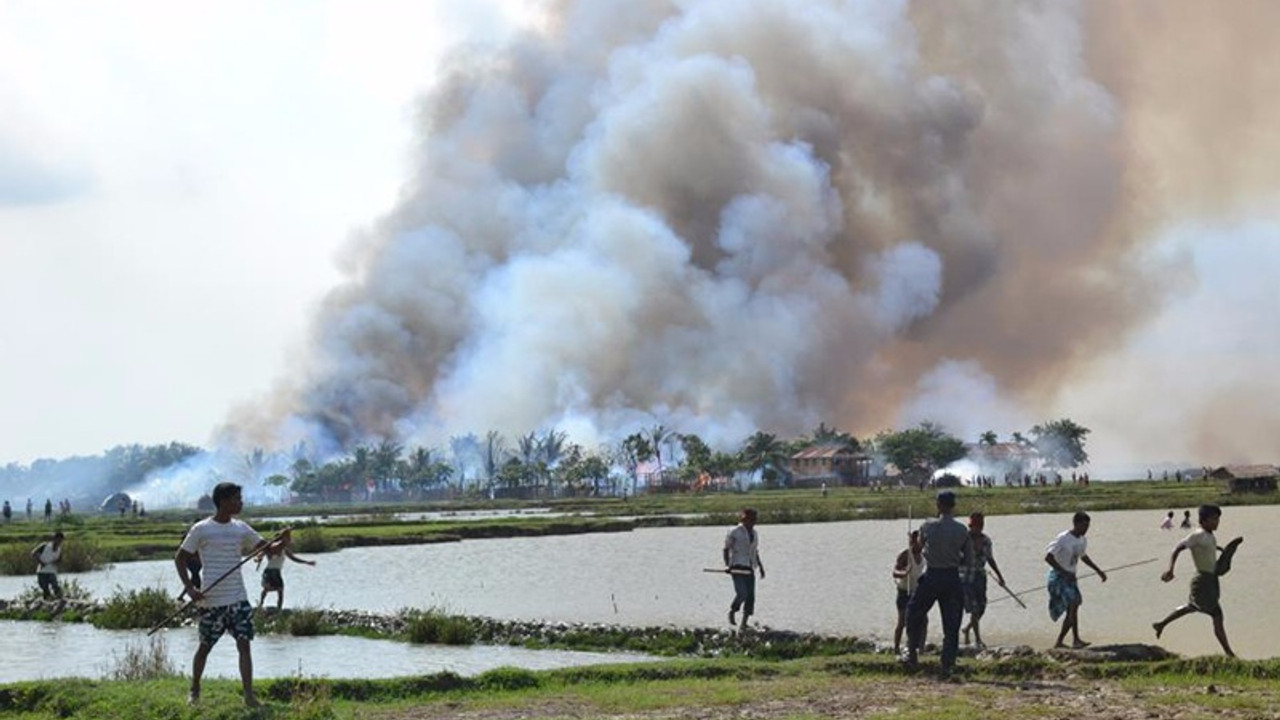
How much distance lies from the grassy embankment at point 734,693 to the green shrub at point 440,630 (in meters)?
5.72

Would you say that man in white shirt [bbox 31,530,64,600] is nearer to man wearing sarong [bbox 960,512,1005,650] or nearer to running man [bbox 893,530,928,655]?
running man [bbox 893,530,928,655]

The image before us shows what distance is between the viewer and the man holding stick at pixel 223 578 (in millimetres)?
11727

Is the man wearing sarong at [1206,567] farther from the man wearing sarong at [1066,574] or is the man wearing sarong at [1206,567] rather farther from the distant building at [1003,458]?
the distant building at [1003,458]

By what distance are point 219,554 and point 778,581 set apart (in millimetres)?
19558

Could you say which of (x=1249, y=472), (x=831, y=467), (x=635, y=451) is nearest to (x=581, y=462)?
(x=635, y=451)

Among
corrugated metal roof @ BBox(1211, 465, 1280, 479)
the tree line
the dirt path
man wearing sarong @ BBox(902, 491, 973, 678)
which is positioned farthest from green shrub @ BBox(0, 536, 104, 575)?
the tree line

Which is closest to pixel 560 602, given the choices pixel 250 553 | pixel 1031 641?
pixel 1031 641

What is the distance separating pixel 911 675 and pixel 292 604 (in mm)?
17090

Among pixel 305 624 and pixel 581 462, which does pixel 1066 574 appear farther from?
pixel 581 462

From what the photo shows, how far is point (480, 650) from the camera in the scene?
64.5ft

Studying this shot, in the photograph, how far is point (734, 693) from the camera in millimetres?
13117

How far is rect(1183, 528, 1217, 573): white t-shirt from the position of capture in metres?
14.7

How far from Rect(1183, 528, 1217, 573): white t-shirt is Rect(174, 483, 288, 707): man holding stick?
921 cm

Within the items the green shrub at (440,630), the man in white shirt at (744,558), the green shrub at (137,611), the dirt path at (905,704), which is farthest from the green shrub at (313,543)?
the dirt path at (905,704)
